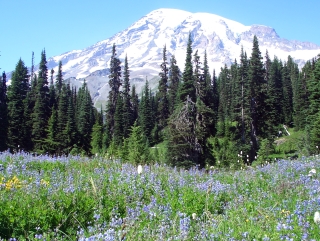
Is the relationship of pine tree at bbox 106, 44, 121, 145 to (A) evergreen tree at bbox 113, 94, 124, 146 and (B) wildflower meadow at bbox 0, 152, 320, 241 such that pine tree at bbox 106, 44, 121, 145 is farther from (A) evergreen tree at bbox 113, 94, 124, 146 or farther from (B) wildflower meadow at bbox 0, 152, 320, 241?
(B) wildflower meadow at bbox 0, 152, 320, 241

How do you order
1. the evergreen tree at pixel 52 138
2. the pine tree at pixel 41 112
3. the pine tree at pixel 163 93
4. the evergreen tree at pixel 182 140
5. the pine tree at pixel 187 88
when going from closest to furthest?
the evergreen tree at pixel 182 140
the pine tree at pixel 187 88
the evergreen tree at pixel 52 138
the pine tree at pixel 41 112
the pine tree at pixel 163 93

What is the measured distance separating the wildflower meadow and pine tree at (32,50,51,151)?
143 feet

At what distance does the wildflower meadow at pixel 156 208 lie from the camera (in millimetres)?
3959

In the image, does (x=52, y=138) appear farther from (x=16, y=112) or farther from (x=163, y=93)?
(x=163, y=93)

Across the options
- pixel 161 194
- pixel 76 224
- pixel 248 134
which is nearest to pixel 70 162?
pixel 161 194

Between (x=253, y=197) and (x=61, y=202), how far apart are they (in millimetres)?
3475

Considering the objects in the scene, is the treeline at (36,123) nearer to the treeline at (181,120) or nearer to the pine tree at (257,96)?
the treeline at (181,120)

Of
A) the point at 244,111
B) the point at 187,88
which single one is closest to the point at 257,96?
the point at 244,111

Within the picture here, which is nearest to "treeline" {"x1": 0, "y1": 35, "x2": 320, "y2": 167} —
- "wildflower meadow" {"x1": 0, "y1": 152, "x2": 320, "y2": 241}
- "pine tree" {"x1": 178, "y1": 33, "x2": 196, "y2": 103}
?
"pine tree" {"x1": 178, "y1": 33, "x2": 196, "y2": 103}

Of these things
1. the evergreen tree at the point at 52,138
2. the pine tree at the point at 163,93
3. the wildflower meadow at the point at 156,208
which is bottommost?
the wildflower meadow at the point at 156,208

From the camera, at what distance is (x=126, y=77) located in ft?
236

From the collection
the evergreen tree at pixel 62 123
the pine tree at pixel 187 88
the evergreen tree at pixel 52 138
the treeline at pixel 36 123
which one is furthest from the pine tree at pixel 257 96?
the evergreen tree at pixel 52 138

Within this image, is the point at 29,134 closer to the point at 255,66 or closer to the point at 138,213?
the point at 255,66

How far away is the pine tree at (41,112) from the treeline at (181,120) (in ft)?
0.51
